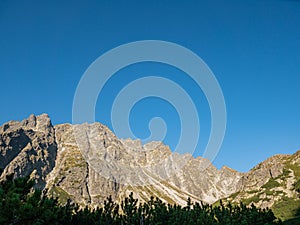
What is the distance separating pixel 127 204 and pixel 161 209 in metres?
7.13

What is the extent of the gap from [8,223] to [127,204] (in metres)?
34.1

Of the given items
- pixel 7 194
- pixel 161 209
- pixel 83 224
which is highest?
pixel 161 209

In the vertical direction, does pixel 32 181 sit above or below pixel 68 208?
below

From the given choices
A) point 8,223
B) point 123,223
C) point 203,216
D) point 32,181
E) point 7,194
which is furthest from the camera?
point 123,223

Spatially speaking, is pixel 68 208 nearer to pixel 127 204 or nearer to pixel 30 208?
pixel 127 204

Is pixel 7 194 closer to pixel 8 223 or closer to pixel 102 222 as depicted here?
pixel 8 223

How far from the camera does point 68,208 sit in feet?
187

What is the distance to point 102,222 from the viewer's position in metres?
56.3

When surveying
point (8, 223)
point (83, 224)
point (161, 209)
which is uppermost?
point (161, 209)

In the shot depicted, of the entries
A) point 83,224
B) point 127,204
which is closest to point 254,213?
point 127,204

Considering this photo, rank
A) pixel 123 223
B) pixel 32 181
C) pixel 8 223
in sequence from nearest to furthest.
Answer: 1. pixel 8 223
2. pixel 32 181
3. pixel 123 223

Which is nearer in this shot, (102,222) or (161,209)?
(102,222)

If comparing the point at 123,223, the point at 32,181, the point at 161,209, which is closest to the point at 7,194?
the point at 32,181

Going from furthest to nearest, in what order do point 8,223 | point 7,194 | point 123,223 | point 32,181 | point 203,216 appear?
point 123,223 → point 203,216 → point 32,181 → point 7,194 → point 8,223
